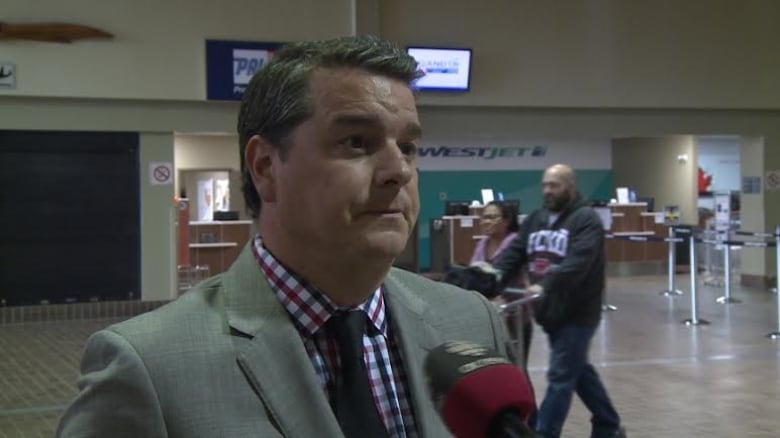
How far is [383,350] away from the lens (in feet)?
4.42

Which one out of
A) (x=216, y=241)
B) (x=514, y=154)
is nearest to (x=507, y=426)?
(x=216, y=241)

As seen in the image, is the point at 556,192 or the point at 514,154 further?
the point at 514,154

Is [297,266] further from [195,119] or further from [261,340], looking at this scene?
[195,119]

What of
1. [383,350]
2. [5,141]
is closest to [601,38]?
→ [5,141]

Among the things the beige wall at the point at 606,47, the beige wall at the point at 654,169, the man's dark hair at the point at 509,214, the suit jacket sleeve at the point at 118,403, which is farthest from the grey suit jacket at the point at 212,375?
the beige wall at the point at 654,169

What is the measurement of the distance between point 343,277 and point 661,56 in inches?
541

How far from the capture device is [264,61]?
11.8m

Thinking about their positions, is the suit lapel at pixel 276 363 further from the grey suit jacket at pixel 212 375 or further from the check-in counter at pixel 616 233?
the check-in counter at pixel 616 233

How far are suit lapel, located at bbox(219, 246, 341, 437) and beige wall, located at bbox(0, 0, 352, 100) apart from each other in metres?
11.1

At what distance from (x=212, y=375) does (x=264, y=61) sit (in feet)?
36.1

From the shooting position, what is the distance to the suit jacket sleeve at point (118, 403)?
1099mm

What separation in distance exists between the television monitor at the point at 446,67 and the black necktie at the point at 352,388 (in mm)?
11587

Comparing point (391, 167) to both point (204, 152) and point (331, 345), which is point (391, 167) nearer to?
point (331, 345)

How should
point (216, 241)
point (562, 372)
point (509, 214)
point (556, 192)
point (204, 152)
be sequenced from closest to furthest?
1. point (562, 372)
2. point (556, 192)
3. point (509, 214)
4. point (216, 241)
5. point (204, 152)
